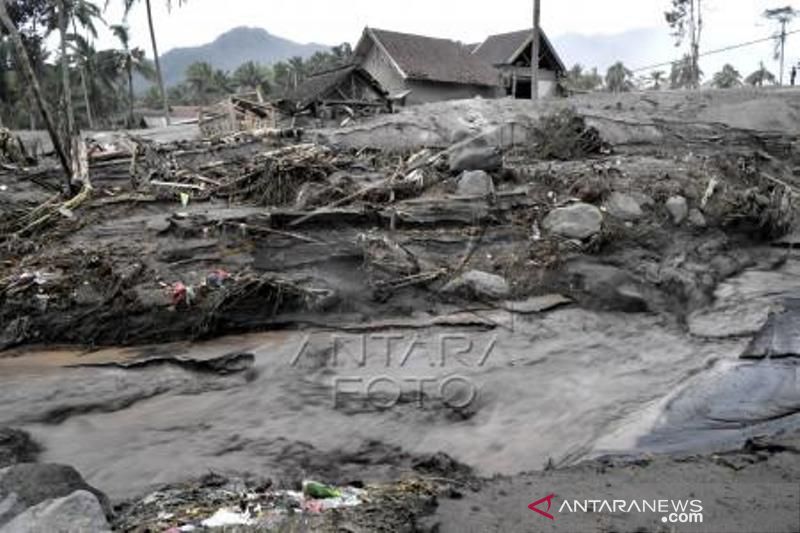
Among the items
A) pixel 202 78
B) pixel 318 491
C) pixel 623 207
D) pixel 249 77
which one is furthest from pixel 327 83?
pixel 202 78

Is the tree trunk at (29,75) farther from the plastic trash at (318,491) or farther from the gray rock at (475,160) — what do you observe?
the plastic trash at (318,491)

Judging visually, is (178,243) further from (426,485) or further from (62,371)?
(426,485)

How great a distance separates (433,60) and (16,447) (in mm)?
20336

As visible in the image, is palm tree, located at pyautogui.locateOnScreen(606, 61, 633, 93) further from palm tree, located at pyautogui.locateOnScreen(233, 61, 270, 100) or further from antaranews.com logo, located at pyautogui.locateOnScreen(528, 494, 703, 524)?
antaranews.com logo, located at pyautogui.locateOnScreen(528, 494, 703, 524)

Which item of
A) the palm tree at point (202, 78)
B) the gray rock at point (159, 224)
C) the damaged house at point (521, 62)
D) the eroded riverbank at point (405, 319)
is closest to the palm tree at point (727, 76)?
the damaged house at point (521, 62)

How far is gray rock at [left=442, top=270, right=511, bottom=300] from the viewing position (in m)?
8.48

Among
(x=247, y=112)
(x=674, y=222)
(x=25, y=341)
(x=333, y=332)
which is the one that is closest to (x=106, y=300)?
(x=25, y=341)

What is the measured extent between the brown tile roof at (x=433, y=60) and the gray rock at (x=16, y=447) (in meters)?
18.1

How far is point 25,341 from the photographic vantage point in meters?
7.61

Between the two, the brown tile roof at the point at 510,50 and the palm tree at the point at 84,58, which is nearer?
the brown tile roof at the point at 510,50

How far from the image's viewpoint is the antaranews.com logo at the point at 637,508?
3967mm

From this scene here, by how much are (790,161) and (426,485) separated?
11241mm

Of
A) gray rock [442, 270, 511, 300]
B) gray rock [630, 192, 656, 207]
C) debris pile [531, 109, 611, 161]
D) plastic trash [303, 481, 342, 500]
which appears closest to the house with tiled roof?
debris pile [531, 109, 611, 161]

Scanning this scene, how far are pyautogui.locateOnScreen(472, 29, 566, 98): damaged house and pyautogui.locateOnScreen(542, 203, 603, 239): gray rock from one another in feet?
55.2
